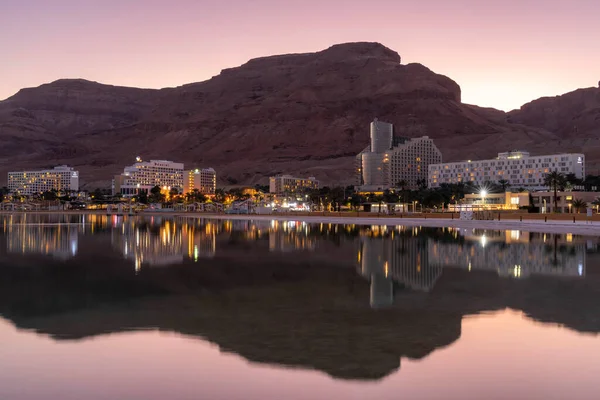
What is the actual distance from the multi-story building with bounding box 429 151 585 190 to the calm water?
14816 cm

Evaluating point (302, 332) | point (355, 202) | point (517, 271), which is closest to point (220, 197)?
point (355, 202)

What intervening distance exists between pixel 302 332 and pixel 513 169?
571ft

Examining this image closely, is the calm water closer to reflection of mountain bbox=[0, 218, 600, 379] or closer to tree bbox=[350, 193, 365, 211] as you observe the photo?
reflection of mountain bbox=[0, 218, 600, 379]

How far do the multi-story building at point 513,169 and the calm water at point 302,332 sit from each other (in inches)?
5833

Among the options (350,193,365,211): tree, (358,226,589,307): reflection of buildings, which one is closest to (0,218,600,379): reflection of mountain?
(358,226,589,307): reflection of buildings

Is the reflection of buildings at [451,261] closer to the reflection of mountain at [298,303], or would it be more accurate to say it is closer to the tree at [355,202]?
the reflection of mountain at [298,303]

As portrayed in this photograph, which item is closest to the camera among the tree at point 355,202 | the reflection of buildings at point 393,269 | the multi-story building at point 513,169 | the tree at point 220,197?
the reflection of buildings at point 393,269

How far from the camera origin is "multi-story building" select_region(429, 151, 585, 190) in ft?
522

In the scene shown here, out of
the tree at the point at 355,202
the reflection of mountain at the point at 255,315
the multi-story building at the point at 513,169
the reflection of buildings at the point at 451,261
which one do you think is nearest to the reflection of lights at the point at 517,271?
the reflection of buildings at the point at 451,261

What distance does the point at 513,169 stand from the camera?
173 m

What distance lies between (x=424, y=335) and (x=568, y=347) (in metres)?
A: 2.95

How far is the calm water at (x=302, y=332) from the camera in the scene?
368 inches

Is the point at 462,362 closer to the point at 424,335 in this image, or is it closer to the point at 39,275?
the point at 424,335

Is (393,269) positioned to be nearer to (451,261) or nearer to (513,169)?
(451,261)
